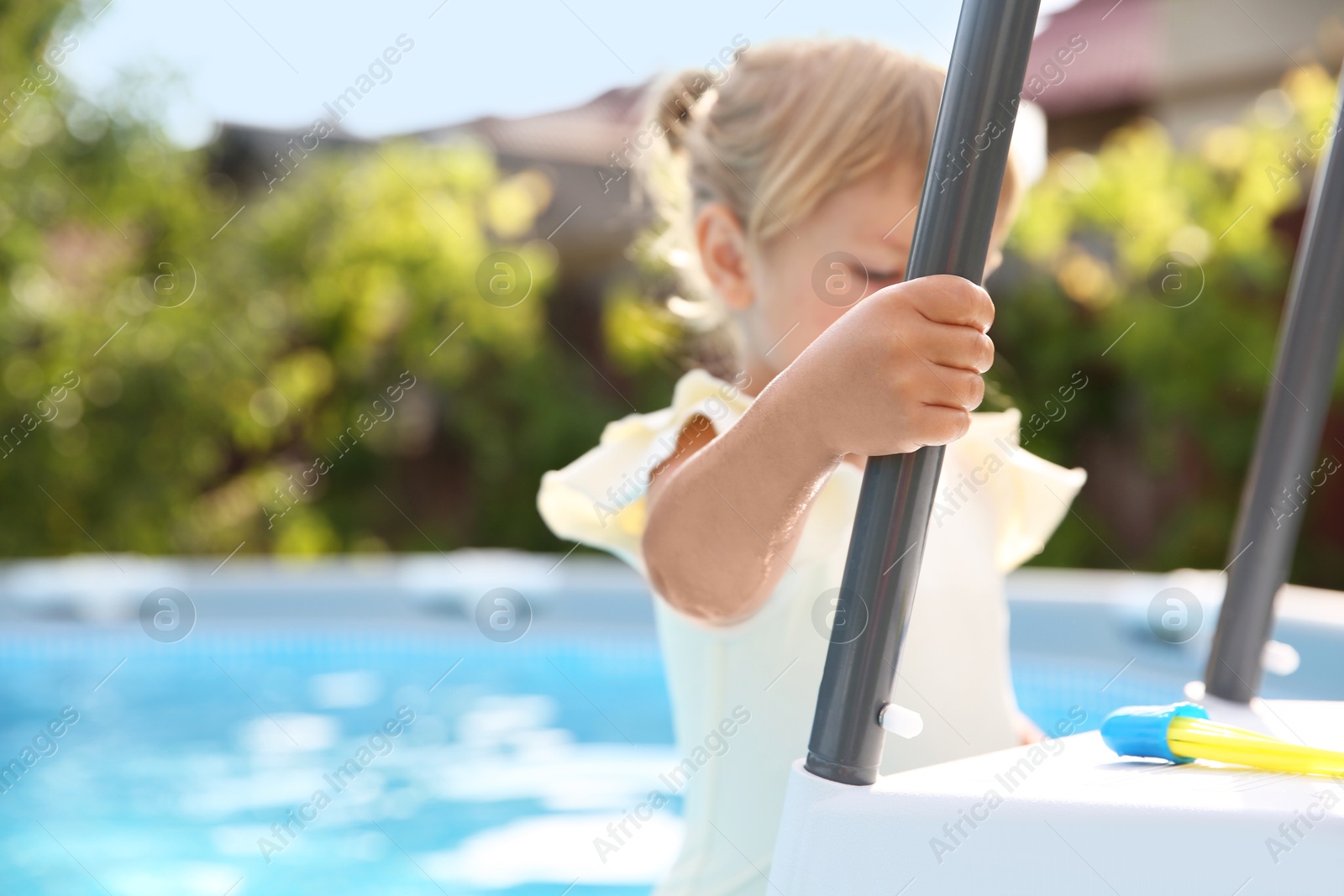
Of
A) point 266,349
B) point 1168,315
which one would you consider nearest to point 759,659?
point 1168,315

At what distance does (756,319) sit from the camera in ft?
4.78

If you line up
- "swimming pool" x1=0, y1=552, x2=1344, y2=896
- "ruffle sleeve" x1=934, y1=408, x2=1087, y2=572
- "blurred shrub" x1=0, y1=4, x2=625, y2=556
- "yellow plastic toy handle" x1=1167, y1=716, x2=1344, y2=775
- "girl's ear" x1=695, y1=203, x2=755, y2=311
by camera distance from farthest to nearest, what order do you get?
"blurred shrub" x1=0, y1=4, x2=625, y2=556 → "swimming pool" x1=0, y1=552, x2=1344, y2=896 → "ruffle sleeve" x1=934, y1=408, x2=1087, y2=572 → "girl's ear" x1=695, y1=203, x2=755, y2=311 → "yellow plastic toy handle" x1=1167, y1=716, x2=1344, y2=775

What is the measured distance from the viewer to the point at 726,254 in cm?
147

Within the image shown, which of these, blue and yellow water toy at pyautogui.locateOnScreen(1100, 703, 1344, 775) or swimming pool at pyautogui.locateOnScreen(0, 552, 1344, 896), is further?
swimming pool at pyautogui.locateOnScreen(0, 552, 1344, 896)

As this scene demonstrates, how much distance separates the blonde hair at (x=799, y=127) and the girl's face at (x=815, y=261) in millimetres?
17

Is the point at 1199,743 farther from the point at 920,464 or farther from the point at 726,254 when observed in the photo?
the point at 726,254

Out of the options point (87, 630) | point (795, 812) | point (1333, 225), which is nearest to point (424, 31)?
point (87, 630)

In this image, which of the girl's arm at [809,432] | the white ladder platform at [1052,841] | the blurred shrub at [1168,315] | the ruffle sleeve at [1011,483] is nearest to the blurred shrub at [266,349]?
the blurred shrub at [1168,315]

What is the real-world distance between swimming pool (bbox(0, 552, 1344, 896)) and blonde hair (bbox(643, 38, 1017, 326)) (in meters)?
2.02

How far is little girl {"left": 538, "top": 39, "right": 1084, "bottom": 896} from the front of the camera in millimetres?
1259

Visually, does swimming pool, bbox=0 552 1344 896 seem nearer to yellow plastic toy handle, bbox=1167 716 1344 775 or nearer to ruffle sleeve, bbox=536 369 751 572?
ruffle sleeve, bbox=536 369 751 572

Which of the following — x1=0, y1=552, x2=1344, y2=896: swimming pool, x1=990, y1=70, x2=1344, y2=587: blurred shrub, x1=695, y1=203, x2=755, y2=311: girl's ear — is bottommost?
x1=695, y1=203, x2=755, y2=311: girl's ear

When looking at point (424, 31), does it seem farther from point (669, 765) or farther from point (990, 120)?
point (990, 120)

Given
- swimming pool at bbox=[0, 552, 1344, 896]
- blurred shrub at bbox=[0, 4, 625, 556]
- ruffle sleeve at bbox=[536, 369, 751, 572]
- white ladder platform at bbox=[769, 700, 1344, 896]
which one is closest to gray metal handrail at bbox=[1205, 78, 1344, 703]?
white ladder platform at bbox=[769, 700, 1344, 896]
